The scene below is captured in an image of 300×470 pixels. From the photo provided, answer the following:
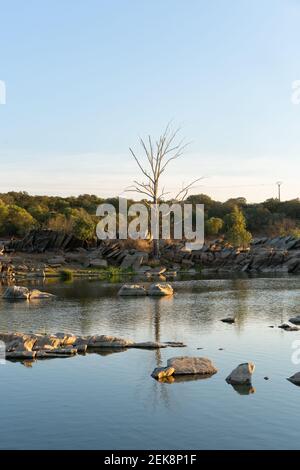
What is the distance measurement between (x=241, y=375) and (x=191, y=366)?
4.68ft

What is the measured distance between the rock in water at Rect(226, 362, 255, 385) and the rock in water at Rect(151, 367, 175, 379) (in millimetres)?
1386

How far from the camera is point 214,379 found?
15016 millimetres

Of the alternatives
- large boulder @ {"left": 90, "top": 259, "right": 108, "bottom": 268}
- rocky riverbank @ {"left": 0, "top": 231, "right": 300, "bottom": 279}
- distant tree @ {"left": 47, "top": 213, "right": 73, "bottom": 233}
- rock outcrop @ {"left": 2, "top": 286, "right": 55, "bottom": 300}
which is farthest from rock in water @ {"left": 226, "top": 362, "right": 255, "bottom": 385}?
distant tree @ {"left": 47, "top": 213, "right": 73, "bottom": 233}

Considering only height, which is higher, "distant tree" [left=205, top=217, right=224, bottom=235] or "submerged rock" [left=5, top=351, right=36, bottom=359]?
"distant tree" [left=205, top=217, right=224, bottom=235]

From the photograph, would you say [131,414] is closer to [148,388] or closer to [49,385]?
[148,388]

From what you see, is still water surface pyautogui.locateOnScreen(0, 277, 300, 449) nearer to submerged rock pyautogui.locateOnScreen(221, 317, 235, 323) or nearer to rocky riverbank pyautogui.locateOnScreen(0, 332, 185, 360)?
submerged rock pyautogui.locateOnScreen(221, 317, 235, 323)

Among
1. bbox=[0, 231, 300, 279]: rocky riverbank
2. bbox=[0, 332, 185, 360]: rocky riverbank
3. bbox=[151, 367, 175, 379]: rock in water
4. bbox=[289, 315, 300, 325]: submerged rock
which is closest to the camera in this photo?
bbox=[151, 367, 175, 379]: rock in water

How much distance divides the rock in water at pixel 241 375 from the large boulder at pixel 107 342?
4.90 m

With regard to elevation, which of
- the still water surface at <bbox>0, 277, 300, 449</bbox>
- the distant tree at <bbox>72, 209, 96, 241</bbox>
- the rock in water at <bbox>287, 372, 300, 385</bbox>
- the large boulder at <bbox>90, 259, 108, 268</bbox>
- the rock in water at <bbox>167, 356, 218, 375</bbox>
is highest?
the distant tree at <bbox>72, 209, 96, 241</bbox>

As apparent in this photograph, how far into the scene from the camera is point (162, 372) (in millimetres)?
15227

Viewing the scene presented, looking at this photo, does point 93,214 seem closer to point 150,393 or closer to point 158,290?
point 158,290

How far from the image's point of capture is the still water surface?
36.6 ft

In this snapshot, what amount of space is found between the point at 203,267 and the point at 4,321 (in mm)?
34111

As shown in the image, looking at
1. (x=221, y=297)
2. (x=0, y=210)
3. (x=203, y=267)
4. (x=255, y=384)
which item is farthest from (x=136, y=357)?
(x=0, y=210)
